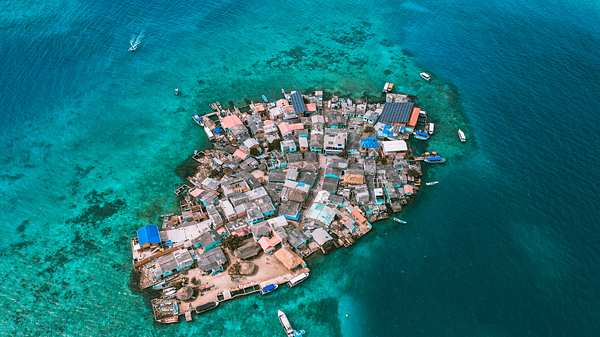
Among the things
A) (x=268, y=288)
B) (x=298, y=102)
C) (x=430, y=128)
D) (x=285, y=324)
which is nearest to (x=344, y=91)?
(x=298, y=102)

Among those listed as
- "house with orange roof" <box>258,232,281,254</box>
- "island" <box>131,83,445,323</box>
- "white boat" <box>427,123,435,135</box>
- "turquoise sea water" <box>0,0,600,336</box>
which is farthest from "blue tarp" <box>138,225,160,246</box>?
"white boat" <box>427,123,435,135</box>

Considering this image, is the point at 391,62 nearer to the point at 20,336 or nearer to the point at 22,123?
the point at 22,123

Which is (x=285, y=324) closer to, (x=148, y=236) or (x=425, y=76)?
(x=148, y=236)

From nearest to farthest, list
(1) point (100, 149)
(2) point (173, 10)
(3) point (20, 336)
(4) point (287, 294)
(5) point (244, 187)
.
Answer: (3) point (20, 336), (4) point (287, 294), (5) point (244, 187), (1) point (100, 149), (2) point (173, 10)

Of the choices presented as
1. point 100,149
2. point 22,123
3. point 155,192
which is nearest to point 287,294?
point 155,192

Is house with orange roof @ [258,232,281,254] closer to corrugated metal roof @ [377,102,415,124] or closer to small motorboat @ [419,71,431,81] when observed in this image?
corrugated metal roof @ [377,102,415,124]

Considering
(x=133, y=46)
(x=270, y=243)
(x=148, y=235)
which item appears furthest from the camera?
(x=133, y=46)
